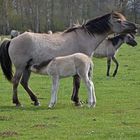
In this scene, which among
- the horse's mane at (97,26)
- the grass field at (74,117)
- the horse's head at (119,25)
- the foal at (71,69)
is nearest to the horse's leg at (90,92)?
the foal at (71,69)

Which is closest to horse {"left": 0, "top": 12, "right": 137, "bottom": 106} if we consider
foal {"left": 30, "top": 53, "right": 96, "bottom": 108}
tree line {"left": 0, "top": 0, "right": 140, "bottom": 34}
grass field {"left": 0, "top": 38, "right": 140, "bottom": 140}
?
foal {"left": 30, "top": 53, "right": 96, "bottom": 108}

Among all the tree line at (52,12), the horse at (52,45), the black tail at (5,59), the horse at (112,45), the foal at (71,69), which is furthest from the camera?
the tree line at (52,12)

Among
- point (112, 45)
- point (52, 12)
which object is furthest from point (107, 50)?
point (52, 12)

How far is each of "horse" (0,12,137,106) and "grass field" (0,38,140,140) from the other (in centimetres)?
82

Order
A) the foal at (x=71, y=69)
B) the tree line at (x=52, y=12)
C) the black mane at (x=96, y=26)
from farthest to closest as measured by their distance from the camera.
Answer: the tree line at (x=52, y=12) < the black mane at (x=96, y=26) < the foal at (x=71, y=69)

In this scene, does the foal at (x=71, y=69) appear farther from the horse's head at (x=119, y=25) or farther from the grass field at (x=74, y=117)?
the horse's head at (x=119, y=25)

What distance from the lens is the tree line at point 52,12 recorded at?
253 feet

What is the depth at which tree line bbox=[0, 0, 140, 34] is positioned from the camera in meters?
77.0

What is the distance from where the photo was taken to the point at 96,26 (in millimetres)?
15805

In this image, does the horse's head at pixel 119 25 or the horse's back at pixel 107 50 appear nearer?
the horse's head at pixel 119 25

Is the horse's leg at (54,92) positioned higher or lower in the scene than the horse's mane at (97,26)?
lower

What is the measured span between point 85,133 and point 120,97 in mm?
6391

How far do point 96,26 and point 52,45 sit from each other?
1.62m

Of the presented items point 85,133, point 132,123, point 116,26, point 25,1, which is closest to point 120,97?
point 116,26
